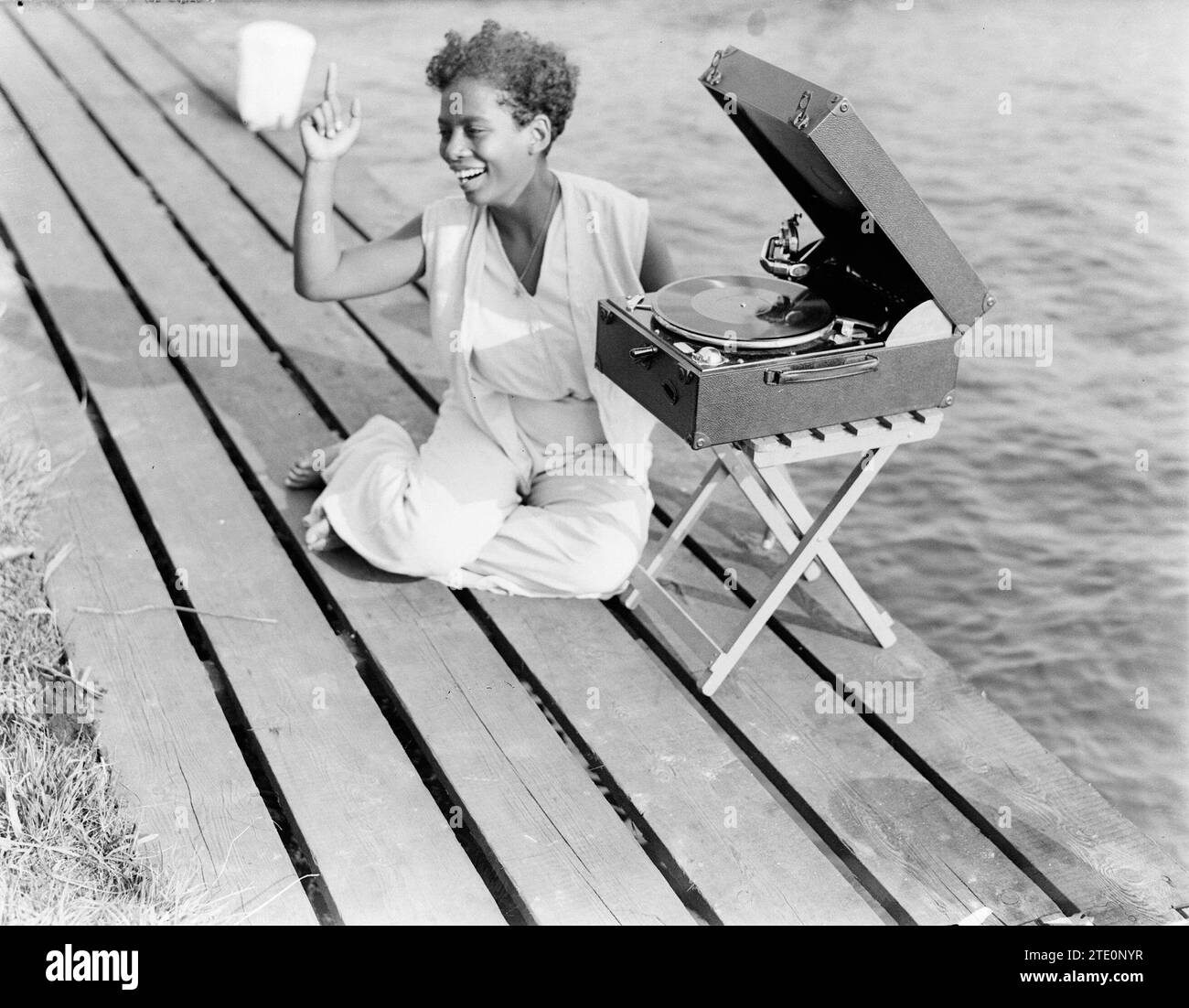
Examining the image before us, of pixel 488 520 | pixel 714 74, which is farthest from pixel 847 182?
pixel 488 520

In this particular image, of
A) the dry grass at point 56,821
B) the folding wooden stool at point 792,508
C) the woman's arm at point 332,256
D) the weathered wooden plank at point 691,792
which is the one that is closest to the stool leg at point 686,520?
the folding wooden stool at point 792,508

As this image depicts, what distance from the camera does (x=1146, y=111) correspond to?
740 cm

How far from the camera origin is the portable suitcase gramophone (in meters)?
2.86

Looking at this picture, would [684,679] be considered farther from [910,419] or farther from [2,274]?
[2,274]

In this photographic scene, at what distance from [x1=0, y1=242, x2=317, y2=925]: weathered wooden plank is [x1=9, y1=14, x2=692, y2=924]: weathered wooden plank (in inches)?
15.3

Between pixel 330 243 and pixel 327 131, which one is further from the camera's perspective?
pixel 330 243

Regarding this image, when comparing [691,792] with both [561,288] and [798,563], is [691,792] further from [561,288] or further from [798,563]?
[561,288]

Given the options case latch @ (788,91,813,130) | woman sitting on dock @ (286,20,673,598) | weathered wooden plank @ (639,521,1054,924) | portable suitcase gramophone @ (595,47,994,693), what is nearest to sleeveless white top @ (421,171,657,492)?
woman sitting on dock @ (286,20,673,598)

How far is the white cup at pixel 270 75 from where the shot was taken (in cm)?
628

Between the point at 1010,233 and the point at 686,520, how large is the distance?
3.58 meters

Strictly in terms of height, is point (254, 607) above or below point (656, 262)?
below

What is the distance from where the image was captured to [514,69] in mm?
3248

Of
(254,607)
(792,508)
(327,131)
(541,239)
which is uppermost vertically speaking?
(327,131)

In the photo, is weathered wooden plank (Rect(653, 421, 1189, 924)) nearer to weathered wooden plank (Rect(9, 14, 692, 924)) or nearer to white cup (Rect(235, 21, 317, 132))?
weathered wooden plank (Rect(9, 14, 692, 924))
